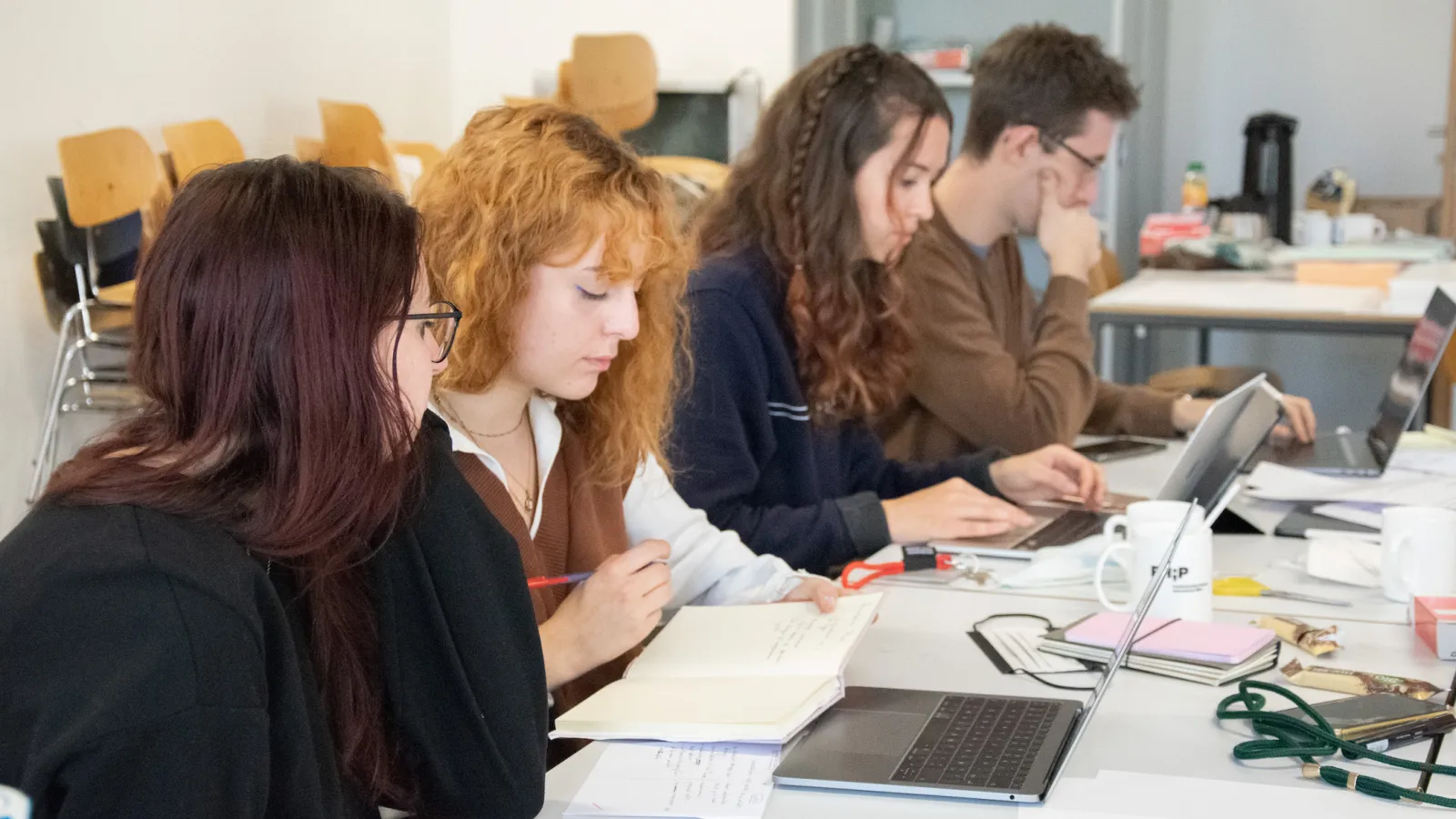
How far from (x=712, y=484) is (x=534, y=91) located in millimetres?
4467

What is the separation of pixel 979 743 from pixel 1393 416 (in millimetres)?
1232

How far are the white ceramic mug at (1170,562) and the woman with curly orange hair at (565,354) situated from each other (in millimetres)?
302

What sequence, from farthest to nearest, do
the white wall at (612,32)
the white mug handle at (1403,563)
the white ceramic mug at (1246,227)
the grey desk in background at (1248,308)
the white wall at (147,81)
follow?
the white wall at (612,32)
the white ceramic mug at (1246,227)
the white wall at (147,81)
the grey desk in background at (1248,308)
the white mug handle at (1403,563)

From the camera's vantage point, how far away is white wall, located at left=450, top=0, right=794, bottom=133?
18.6 ft

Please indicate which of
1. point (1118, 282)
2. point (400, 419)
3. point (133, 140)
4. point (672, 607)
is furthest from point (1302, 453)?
point (133, 140)

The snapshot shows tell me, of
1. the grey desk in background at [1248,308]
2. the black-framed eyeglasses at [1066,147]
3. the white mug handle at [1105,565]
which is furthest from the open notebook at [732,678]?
the grey desk in background at [1248,308]

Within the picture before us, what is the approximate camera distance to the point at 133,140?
3.80 metres

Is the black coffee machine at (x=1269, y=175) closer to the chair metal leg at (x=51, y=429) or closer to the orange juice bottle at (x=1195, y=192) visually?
the orange juice bottle at (x=1195, y=192)

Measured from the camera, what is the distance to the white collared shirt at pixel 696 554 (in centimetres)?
153

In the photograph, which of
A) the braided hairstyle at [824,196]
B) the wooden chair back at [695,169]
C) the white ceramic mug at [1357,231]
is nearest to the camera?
the braided hairstyle at [824,196]

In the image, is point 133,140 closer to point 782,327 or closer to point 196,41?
point 196,41

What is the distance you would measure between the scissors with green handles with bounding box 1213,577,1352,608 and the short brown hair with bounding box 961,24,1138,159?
1018 mm

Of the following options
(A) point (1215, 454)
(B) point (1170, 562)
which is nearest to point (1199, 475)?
(A) point (1215, 454)

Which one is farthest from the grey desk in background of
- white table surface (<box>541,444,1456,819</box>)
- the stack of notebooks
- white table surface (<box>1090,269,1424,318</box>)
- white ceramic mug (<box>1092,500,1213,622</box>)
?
the stack of notebooks
